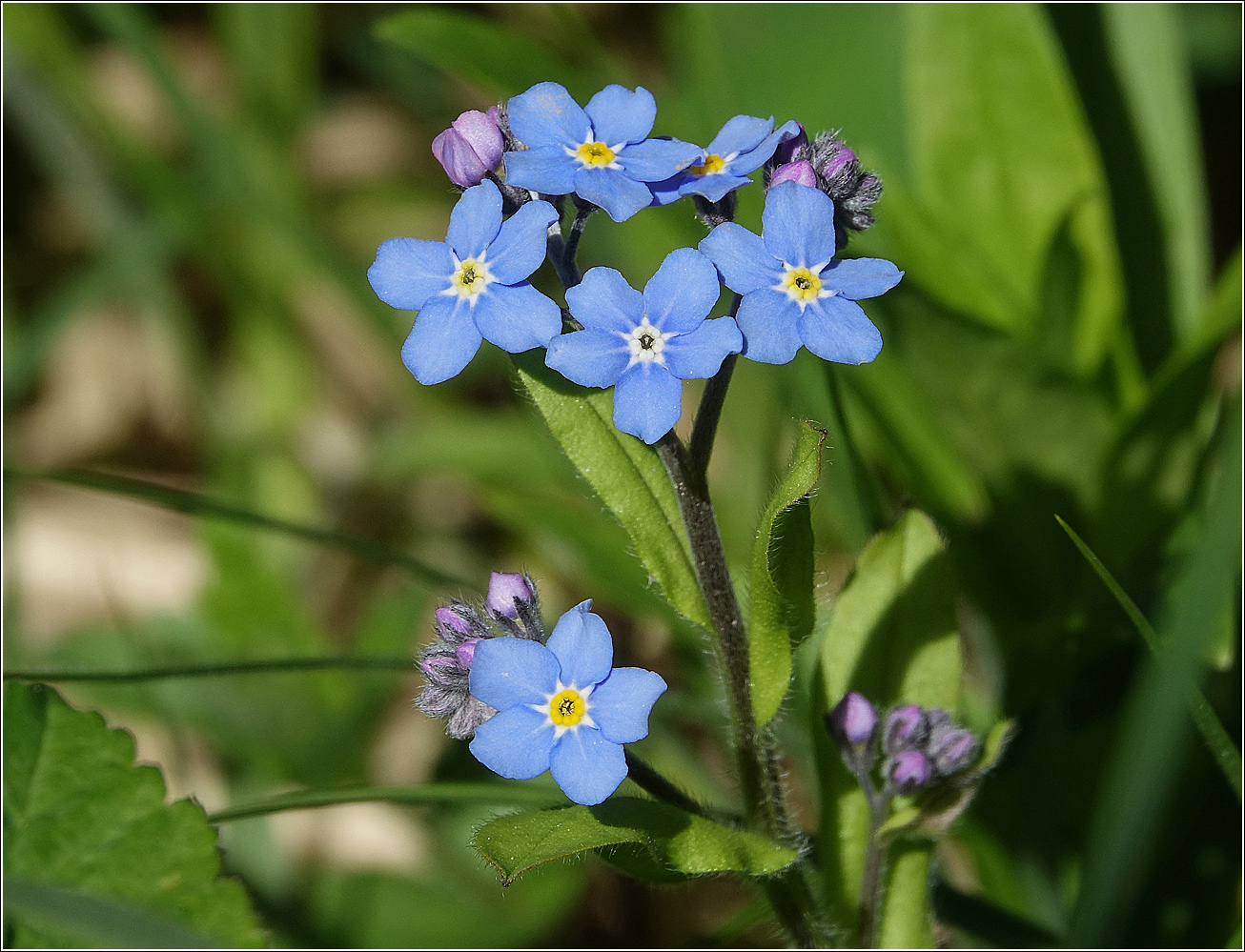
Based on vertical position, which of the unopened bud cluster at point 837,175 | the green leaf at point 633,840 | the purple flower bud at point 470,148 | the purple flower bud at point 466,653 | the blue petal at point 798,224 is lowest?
the green leaf at point 633,840

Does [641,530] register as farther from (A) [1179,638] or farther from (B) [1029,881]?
(B) [1029,881]

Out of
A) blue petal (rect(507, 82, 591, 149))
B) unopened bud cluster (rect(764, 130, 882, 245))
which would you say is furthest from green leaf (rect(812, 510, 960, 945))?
blue petal (rect(507, 82, 591, 149))

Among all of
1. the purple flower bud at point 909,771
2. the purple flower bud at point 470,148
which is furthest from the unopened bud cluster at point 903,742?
the purple flower bud at point 470,148

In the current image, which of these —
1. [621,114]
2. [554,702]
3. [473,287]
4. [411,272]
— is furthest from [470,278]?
[554,702]

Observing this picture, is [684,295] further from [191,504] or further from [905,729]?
[191,504]

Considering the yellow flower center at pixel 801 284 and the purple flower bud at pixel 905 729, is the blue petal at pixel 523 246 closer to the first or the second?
the yellow flower center at pixel 801 284

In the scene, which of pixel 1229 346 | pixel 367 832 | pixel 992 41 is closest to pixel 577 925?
pixel 367 832
